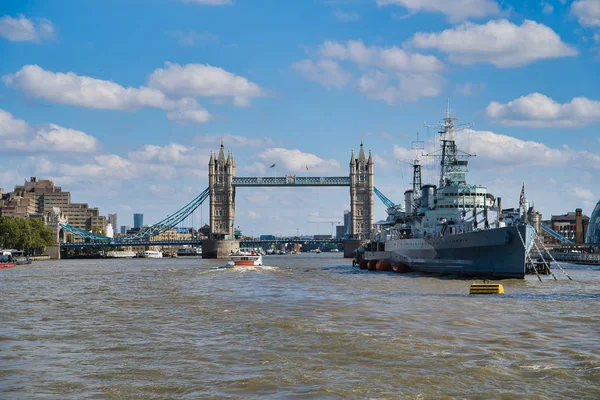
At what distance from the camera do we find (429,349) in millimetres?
19656

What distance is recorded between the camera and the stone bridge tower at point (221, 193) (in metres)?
186

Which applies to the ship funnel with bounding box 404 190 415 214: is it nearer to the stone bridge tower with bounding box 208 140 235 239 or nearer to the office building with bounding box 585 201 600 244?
the office building with bounding box 585 201 600 244

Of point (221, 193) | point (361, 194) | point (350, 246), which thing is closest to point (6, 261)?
point (350, 246)

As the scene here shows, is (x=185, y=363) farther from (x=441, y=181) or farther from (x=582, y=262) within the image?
(x=582, y=262)

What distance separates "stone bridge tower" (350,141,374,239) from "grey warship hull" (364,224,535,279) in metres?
121

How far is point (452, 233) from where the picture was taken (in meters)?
53.5

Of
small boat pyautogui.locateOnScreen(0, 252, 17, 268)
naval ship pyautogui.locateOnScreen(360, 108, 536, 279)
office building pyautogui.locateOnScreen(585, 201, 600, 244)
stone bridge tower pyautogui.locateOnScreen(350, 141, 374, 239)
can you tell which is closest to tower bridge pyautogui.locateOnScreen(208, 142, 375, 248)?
stone bridge tower pyautogui.locateOnScreen(350, 141, 374, 239)

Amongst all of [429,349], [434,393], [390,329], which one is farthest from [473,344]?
[434,393]

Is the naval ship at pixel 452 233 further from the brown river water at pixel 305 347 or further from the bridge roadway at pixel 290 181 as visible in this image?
the bridge roadway at pixel 290 181

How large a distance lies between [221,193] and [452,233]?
5563 inches

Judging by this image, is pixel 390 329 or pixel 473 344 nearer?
pixel 473 344

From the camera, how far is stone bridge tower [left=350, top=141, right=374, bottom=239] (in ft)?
602

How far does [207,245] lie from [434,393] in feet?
456

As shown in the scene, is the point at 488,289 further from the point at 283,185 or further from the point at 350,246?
the point at 283,185
